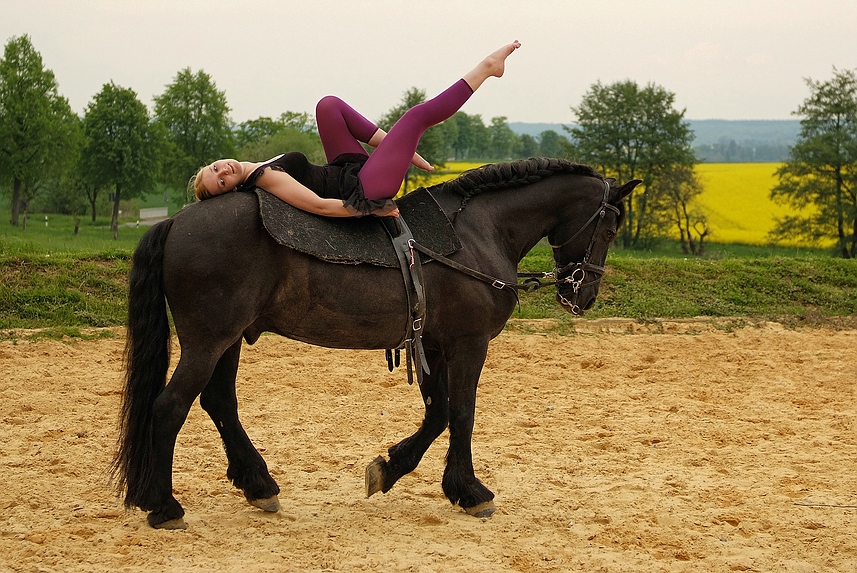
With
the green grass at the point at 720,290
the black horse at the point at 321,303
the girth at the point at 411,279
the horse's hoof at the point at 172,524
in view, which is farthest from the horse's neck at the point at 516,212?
the green grass at the point at 720,290

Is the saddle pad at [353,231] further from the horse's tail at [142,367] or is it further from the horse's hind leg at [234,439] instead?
the horse's hind leg at [234,439]

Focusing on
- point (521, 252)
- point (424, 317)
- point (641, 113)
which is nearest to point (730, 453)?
point (521, 252)

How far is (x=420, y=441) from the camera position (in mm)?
4699

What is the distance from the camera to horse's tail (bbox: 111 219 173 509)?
4.04 m

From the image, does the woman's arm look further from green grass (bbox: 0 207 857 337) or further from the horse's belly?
green grass (bbox: 0 207 857 337)

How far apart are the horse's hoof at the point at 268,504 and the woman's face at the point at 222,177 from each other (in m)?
1.71

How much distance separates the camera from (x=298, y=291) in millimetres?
4066

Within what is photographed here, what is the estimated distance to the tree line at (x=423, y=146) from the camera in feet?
97.7

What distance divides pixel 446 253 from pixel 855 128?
101 feet

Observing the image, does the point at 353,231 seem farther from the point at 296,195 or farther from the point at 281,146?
the point at 281,146

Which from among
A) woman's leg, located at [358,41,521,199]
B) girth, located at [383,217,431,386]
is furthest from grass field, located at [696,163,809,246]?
girth, located at [383,217,431,386]

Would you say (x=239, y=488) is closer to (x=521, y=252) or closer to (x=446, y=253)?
(x=446, y=253)

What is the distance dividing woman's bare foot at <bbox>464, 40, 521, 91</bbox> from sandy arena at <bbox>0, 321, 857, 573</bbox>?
2448mm

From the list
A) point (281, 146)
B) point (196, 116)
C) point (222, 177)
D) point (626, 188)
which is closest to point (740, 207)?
point (281, 146)
